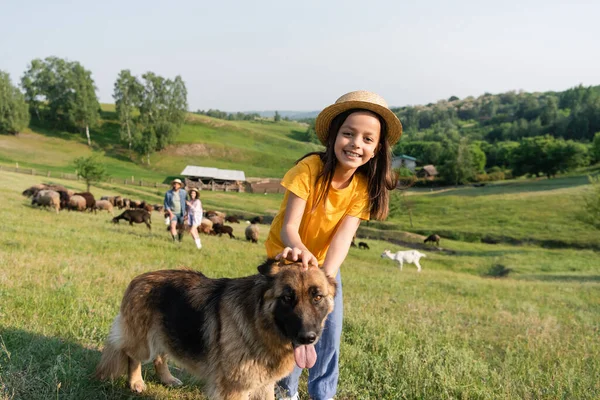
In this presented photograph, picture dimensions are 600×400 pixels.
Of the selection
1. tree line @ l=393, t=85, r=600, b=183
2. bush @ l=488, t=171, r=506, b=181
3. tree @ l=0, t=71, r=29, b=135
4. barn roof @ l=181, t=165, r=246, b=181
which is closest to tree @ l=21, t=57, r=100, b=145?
tree @ l=0, t=71, r=29, b=135

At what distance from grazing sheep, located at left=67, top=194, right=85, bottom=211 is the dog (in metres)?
24.9

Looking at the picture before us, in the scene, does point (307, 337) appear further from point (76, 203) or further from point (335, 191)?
point (76, 203)

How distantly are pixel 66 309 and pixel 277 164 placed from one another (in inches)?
3852

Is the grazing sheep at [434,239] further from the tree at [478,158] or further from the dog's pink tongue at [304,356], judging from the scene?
the tree at [478,158]

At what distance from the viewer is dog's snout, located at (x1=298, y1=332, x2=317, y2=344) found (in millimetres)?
2988

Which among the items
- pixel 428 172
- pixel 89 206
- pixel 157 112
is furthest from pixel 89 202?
pixel 428 172

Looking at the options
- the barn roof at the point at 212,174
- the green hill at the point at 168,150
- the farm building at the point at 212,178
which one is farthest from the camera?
the barn roof at the point at 212,174

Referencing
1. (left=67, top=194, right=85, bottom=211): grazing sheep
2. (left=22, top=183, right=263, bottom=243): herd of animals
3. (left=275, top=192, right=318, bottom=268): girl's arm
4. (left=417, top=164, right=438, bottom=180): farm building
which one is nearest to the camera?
(left=275, top=192, right=318, bottom=268): girl's arm

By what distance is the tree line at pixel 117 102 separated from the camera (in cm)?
8506

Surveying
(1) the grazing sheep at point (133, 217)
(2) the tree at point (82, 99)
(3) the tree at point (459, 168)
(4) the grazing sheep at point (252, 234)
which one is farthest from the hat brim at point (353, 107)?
(3) the tree at point (459, 168)

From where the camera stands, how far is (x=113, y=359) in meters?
4.11

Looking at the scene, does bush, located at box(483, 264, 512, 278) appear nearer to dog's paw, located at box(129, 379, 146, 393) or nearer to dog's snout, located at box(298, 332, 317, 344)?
dog's paw, located at box(129, 379, 146, 393)

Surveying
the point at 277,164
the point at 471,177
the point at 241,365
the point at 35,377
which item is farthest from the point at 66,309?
the point at 471,177

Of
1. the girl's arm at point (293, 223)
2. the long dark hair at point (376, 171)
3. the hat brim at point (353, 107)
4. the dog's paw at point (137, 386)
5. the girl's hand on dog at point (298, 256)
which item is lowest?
the dog's paw at point (137, 386)
